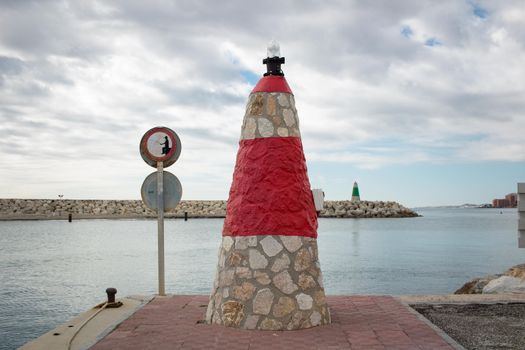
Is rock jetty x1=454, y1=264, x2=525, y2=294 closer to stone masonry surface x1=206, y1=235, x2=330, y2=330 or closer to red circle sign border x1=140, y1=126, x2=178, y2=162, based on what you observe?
stone masonry surface x1=206, y1=235, x2=330, y2=330

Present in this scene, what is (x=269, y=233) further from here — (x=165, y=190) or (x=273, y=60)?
(x=165, y=190)

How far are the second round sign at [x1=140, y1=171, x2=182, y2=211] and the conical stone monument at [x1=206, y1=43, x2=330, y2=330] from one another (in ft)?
7.17

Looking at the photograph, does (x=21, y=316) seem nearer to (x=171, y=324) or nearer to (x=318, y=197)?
(x=171, y=324)

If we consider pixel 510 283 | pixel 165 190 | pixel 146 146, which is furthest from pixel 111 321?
pixel 510 283

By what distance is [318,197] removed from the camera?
7.02m

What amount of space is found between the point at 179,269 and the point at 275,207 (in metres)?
16.5

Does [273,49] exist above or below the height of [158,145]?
above

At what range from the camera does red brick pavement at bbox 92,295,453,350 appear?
5.60 metres

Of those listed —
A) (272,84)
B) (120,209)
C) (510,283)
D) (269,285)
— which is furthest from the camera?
(120,209)

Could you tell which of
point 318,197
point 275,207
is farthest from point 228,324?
point 318,197

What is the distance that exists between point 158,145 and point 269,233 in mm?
3057

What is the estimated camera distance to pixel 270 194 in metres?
6.44

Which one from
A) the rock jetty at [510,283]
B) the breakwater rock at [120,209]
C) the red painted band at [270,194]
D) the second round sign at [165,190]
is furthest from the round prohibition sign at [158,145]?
the breakwater rock at [120,209]

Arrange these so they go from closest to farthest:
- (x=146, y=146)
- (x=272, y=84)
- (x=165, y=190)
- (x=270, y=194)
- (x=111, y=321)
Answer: (x=270, y=194)
(x=272, y=84)
(x=111, y=321)
(x=146, y=146)
(x=165, y=190)
